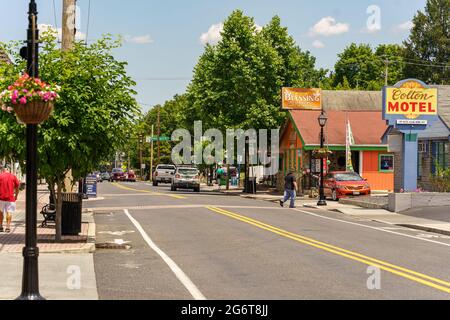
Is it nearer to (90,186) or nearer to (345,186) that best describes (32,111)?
(90,186)

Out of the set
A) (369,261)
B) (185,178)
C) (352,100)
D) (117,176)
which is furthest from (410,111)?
(117,176)

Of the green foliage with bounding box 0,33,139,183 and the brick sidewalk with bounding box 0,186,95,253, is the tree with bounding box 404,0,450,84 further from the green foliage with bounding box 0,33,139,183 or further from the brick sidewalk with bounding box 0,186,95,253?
the green foliage with bounding box 0,33,139,183

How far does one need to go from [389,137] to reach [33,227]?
33.7m

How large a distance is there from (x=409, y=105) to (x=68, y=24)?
1927cm

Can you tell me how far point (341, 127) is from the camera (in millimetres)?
Answer: 51156

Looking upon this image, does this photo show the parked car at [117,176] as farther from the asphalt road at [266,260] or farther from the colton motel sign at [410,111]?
the asphalt road at [266,260]

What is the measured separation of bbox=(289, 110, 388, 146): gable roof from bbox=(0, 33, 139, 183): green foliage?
31280 millimetres

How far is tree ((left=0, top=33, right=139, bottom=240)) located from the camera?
16500 mm

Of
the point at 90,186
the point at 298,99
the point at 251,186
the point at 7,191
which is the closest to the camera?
the point at 7,191

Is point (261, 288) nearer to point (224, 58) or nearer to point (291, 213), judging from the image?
point (291, 213)

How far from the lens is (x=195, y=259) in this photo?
47.5 feet

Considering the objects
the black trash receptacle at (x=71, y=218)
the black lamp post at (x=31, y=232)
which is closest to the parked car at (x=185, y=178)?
the black trash receptacle at (x=71, y=218)

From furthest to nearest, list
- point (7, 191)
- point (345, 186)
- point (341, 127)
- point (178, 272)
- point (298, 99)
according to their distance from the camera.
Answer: point (298, 99) < point (341, 127) < point (345, 186) < point (7, 191) < point (178, 272)
